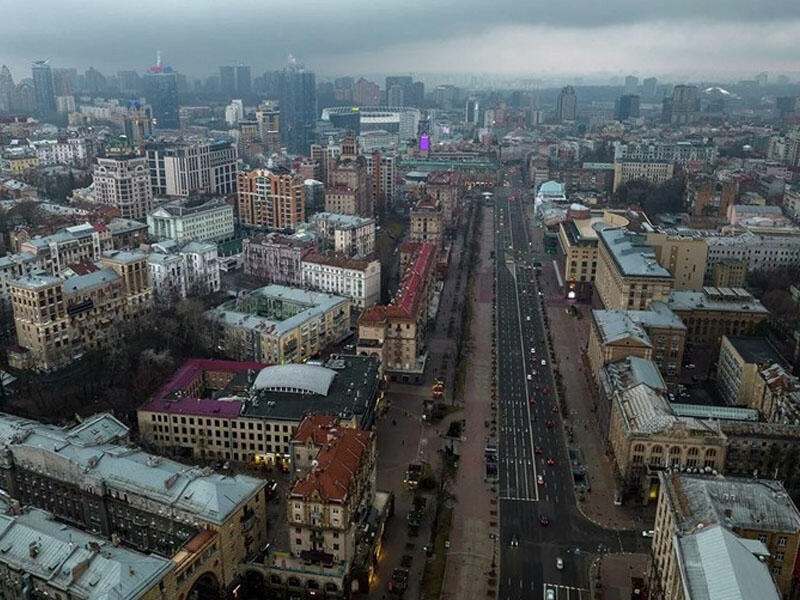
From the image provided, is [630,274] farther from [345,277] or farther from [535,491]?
[345,277]

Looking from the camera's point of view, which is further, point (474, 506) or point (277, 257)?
point (277, 257)

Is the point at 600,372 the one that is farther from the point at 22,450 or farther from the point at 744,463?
the point at 22,450

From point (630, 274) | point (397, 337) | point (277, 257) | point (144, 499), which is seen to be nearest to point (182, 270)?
point (277, 257)

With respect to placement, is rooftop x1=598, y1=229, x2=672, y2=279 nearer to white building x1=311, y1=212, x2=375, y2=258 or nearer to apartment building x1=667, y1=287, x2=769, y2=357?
apartment building x1=667, y1=287, x2=769, y2=357

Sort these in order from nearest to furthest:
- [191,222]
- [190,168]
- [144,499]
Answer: [144,499], [191,222], [190,168]

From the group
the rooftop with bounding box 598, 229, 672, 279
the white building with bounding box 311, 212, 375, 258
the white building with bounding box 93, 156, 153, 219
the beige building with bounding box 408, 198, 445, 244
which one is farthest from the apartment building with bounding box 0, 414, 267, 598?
the white building with bounding box 93, 156, 153, 219

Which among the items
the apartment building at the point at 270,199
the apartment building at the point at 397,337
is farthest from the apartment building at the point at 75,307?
the apartment building at the point at 270,199

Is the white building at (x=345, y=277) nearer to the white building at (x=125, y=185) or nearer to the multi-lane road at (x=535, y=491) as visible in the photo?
the multi-lane road at (x=535, y=491)
